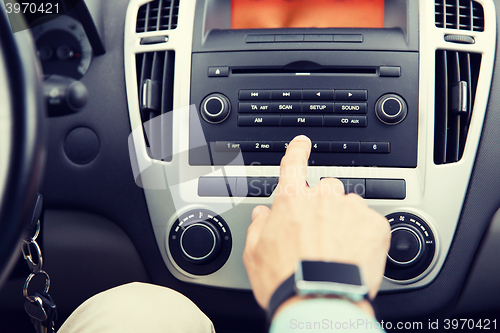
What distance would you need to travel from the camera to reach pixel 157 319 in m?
0.73

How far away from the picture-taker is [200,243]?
2.85 feet

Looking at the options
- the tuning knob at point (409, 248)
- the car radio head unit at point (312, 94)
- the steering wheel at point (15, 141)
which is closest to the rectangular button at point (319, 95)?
the car radio head unit at point (312, 94)

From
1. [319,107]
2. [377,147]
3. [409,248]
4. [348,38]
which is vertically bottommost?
[409,248]

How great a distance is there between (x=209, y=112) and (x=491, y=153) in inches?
27.4

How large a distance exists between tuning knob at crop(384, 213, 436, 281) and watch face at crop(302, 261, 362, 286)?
0.34 metres

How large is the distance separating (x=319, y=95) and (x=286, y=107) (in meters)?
0.09

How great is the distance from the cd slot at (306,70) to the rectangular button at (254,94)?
0.17ft

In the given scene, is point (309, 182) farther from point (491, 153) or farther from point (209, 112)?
point (491, 153)

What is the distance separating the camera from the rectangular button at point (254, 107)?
0.89m

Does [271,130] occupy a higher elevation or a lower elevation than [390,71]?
lower

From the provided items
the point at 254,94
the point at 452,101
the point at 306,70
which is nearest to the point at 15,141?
the point at 254,94

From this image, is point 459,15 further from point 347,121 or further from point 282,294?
point 282,294

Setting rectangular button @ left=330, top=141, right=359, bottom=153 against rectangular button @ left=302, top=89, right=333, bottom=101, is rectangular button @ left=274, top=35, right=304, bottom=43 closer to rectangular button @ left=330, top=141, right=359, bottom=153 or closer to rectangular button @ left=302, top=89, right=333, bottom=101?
rectangular button @ left=302, top=89, right=333, bottom=101

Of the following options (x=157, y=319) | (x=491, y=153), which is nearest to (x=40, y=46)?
(x=157, y=319)
